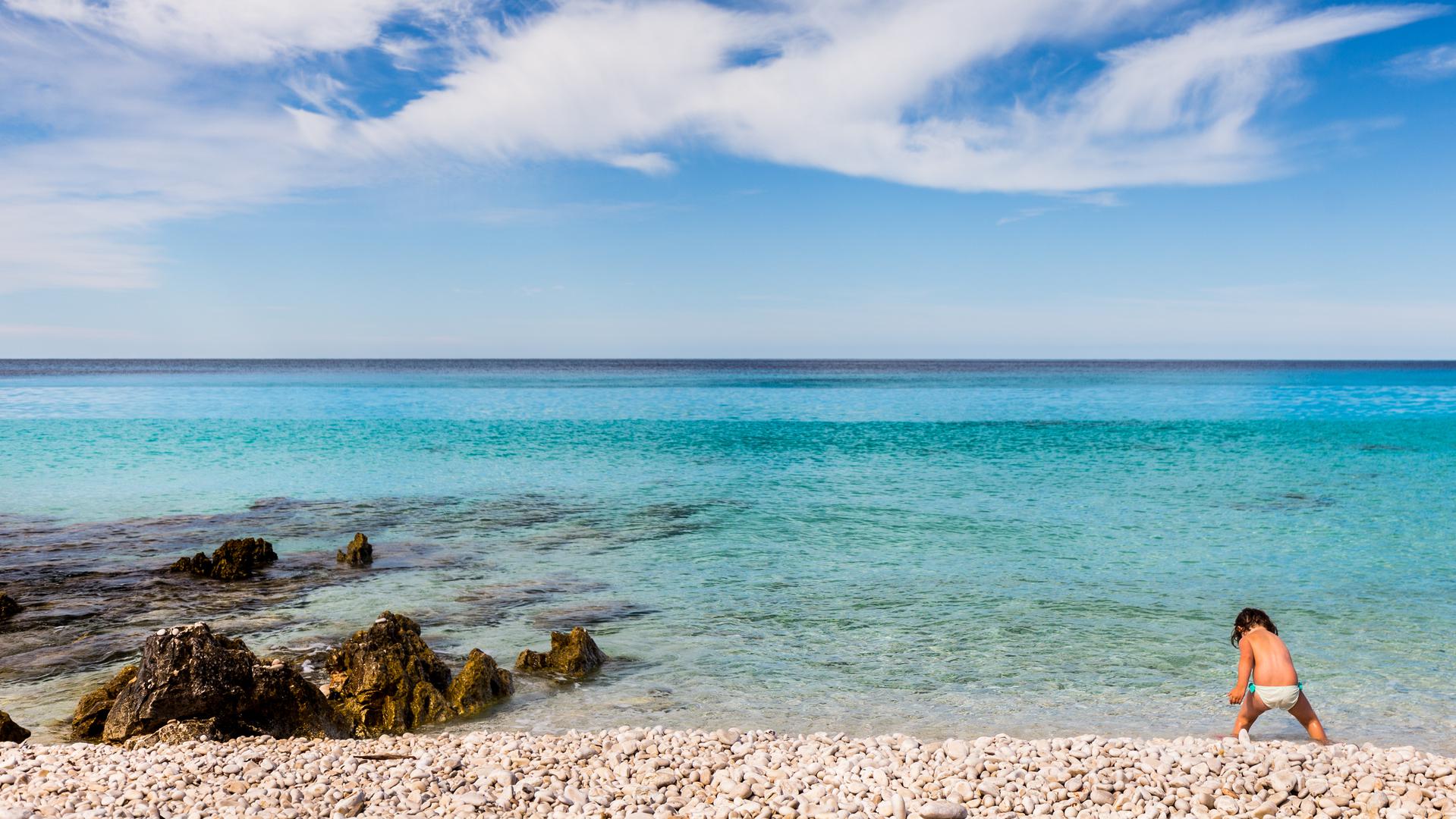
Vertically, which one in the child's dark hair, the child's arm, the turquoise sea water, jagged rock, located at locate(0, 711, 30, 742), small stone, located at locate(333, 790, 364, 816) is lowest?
the turquoise sea water

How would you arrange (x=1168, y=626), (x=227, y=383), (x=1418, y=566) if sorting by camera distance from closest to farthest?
(x=1168, y=626), (x=1418, y=566), (x=227, y=383)

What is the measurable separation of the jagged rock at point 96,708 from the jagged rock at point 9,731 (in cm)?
38

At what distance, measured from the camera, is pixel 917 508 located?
66.5 ft

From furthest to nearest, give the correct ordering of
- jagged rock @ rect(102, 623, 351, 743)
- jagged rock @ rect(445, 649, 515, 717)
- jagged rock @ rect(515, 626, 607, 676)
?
jagged rock @ rect(515, 626, 607, 676) → jagged rock @ rect(445, 649, 515, 717) → jagged rock @ rect(102, 623, 351, 743)

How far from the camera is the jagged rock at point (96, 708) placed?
300 inches

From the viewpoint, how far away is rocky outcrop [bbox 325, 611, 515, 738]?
8148mm

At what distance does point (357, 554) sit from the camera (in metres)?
14.5

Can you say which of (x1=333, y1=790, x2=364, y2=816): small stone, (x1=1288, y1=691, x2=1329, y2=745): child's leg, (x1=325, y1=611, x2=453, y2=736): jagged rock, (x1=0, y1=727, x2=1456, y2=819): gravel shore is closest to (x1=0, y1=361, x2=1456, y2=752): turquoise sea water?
(x1=1288, y1=691, x2=1329, y2=745): child's leg

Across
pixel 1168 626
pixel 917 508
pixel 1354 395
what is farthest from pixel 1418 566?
pixel 1354 395

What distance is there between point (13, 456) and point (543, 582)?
88.3ft

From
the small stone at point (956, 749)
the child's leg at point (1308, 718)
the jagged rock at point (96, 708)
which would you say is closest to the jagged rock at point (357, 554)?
the jagged rock at point (96, 708)

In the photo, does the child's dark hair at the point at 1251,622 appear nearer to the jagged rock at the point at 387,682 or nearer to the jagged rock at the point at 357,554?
the jagged rock at the point at 387,682

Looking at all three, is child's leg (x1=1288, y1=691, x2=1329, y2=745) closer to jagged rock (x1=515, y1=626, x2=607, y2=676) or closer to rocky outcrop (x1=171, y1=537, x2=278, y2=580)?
jagged rock (x1=515, y1=626, x2=607, y2=676)

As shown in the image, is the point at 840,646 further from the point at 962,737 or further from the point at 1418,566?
the point at 1418,566
